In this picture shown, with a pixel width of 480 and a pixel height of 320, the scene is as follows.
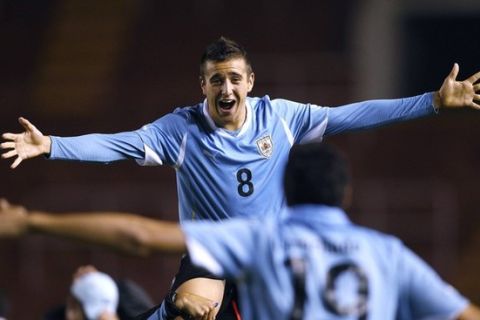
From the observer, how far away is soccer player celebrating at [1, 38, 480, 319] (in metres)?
8.83

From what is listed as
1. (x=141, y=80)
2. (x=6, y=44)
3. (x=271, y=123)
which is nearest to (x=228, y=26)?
(x=141, y=80)

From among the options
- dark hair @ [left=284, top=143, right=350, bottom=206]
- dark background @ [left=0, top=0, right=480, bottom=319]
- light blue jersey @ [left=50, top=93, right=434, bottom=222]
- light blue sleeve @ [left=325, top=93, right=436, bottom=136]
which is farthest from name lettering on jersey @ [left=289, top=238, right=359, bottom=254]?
dark background @ [left=0, top=0, right=480, bottom=319]

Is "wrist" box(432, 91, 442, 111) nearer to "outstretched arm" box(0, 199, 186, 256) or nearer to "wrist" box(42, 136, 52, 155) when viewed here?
"wrist" box(42, 136, 52, 155)

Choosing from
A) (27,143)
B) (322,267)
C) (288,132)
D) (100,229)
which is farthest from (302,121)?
(100,229)

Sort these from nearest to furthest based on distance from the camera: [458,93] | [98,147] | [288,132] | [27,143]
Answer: [27,143] < [98,147] < [458,93] < [288,132]

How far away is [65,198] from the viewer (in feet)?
63.2

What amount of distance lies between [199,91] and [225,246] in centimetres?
1439

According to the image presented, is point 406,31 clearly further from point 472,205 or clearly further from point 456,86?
point 456,86

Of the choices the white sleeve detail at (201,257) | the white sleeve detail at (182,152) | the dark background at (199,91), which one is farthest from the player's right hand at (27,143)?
the dark background at (199,91)

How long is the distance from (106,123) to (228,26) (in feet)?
8.64

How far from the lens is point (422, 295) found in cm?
595

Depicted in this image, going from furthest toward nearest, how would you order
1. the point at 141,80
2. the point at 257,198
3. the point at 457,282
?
the point at 141,80 → the point at 457,282 → the point at 257,198

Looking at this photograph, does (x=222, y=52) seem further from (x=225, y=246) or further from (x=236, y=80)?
(x=225, y=246)

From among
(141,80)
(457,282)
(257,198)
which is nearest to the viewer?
(257,198)
